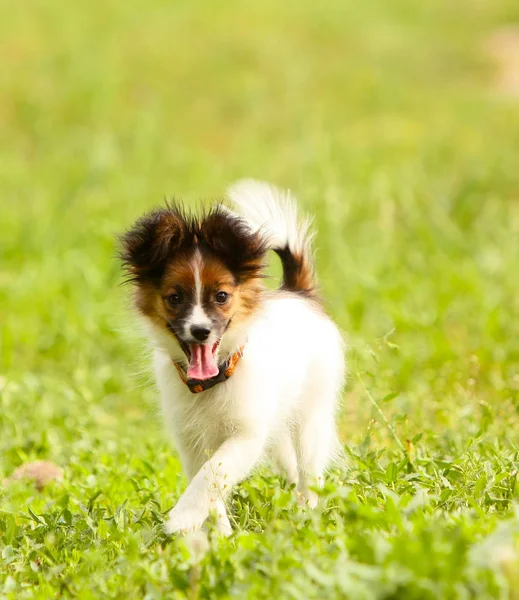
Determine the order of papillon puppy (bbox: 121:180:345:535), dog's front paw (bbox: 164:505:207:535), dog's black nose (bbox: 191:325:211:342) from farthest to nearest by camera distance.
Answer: papillon puppy (bbox: 121:180:345:535)
dog's black nose (bbox: 191:325:211:342)
dog's front paw (bbox: 164:505:207:535)

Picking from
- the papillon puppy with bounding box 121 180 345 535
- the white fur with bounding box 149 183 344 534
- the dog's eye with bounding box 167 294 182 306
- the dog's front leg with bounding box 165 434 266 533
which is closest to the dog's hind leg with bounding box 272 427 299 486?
the white fur with bounding box 149 183 344 534

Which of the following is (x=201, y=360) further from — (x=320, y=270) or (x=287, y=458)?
(x=320, y=270)

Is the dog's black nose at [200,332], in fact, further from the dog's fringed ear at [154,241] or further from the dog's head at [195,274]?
the dog's fringed ear at [154,241]

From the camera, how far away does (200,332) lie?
437 centimetres

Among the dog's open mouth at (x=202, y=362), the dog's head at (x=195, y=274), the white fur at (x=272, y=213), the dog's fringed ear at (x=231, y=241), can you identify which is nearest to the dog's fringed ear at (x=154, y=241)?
the dog's head at (x=195, y=274)

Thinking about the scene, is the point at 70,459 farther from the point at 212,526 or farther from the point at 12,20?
the point at 12,20

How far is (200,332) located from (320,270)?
5.98 m

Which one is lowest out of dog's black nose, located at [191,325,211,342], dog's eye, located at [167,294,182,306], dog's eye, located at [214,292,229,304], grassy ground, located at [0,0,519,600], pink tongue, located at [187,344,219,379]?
grassy ground, located at [0,0,519,600]

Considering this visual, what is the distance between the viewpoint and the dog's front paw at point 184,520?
4.21 m

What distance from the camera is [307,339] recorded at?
17.3ft

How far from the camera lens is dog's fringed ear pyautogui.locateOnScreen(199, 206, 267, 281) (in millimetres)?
4668

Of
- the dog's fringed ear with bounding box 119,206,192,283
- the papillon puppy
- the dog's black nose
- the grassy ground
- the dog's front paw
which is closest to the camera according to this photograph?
the grassy ground

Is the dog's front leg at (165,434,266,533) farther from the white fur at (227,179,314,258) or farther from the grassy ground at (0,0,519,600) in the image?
the white fur at (227,179,314,258)

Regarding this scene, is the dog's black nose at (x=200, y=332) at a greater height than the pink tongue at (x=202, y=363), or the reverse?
the dog's black nose at (x=200, y=332)
